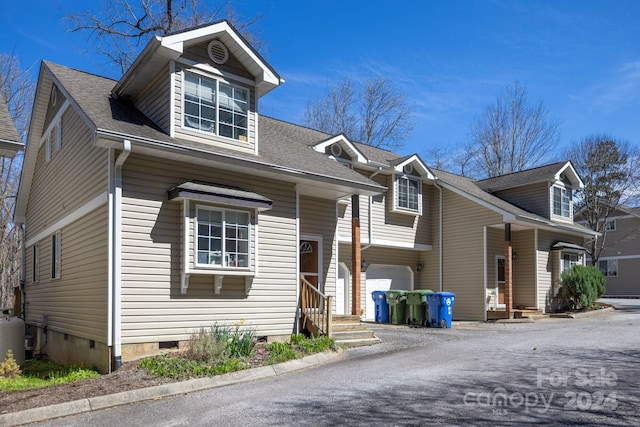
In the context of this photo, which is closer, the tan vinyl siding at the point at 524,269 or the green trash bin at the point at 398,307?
the green trash bin at the point at 398,307

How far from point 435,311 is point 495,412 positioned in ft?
32.4

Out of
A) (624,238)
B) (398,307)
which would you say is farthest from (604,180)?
(398,307)

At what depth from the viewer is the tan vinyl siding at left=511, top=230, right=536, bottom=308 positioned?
2036 cm

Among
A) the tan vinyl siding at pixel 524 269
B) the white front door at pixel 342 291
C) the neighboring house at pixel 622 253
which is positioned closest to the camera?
the white front door at pixel 342 291

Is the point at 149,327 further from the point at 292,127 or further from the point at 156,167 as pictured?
the point at 292,127

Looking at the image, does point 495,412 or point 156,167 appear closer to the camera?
point 495,412

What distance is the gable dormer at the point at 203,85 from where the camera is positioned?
35.7 feet

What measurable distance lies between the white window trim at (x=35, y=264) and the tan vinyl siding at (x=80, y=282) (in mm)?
543

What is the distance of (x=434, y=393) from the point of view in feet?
23.9

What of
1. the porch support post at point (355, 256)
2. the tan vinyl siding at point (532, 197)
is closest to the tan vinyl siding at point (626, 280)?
the tan vinyl siding at point (532, 197)

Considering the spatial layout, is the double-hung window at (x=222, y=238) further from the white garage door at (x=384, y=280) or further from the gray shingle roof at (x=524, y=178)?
the gray shingle roof at (x=524, y=178)

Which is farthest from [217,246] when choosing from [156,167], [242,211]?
[156,167]

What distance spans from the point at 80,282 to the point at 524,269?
15.6m

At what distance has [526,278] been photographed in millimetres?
20594
